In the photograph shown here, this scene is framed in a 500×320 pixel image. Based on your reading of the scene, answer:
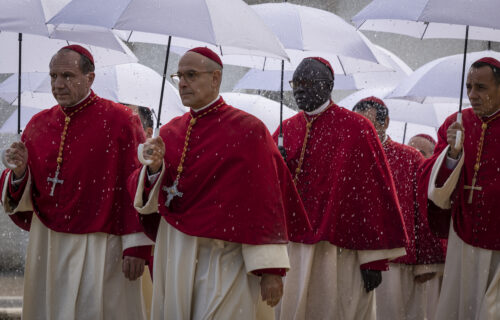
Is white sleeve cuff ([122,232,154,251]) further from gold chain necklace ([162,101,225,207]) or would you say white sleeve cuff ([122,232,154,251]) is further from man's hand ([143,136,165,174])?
man's hand ([143,136,165,174])

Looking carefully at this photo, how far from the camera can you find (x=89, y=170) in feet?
22.2

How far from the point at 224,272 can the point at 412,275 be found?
4292mm

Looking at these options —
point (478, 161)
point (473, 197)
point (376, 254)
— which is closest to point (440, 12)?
point (478, 161)

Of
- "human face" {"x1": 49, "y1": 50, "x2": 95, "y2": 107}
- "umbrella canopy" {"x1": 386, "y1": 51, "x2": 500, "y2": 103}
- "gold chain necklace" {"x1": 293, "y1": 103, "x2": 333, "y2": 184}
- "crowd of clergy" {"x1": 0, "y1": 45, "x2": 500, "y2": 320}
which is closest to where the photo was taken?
"crowd of clergy" {"x1": 0, "y1": 45, "x2": 500, "y2": 320}

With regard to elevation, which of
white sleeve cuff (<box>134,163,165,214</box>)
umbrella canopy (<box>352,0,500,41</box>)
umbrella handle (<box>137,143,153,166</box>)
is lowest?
white sleeve cuff (<box>134,163,165,214</box>)

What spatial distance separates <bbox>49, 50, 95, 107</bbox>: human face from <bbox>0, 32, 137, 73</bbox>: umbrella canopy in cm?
143

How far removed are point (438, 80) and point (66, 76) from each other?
405 centimetres

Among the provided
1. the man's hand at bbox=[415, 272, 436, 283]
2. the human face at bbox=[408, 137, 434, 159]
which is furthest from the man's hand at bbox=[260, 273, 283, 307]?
the human face at bbox=[408, 137, 434, 159]

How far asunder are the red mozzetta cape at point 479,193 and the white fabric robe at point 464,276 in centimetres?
7

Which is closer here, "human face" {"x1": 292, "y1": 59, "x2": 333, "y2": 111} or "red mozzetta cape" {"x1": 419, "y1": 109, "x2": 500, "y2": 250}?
"red mozzetta cape" {"x1": 419, "y1": 109, "x2": 500, "y2": 250}

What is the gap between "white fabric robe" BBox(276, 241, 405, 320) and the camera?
7336 millimetres

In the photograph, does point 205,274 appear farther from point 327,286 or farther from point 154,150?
point 327,286

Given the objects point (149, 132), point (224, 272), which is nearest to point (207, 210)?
point (224, 272)

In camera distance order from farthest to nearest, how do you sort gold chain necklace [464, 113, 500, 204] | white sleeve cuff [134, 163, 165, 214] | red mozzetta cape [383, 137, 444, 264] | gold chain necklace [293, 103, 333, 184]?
red mozzetta cape [383, 137, 444, 264]
gold chain necklace [293, 103, 333, 184]
gold chain necklace [464, 113, 500, 204]
white sleeve cuff [134, 163, 165, 214]
